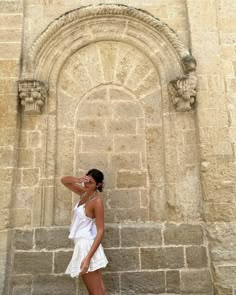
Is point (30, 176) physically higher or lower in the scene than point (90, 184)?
higher

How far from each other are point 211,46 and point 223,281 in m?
3.36

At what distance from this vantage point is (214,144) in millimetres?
4727

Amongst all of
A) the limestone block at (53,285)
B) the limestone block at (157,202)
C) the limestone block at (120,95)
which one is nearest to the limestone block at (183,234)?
the limestone block at (157,202)

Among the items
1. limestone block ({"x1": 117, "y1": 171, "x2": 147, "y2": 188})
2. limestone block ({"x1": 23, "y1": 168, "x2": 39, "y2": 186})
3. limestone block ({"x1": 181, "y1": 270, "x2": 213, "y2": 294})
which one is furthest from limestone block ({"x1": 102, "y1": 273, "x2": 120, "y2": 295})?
limestone block ({"x1": 23, "y1": 168, "x2": 39, "y2": 186})

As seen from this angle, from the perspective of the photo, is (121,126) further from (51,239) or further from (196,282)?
(196,282)

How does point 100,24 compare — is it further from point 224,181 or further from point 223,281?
point 223,281

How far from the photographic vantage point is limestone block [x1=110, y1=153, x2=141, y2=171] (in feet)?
16.1

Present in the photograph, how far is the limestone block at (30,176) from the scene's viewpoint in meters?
4.73

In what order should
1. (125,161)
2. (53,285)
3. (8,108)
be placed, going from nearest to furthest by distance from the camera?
(53,285)
(8,108)
(125,161)

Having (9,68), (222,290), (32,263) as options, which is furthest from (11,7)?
(222,290)

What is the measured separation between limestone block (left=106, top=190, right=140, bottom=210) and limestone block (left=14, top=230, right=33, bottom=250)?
3.78 ft

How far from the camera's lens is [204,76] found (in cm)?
500

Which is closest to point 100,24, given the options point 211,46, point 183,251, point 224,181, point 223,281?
point 211,46

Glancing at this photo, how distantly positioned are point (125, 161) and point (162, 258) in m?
1.44
